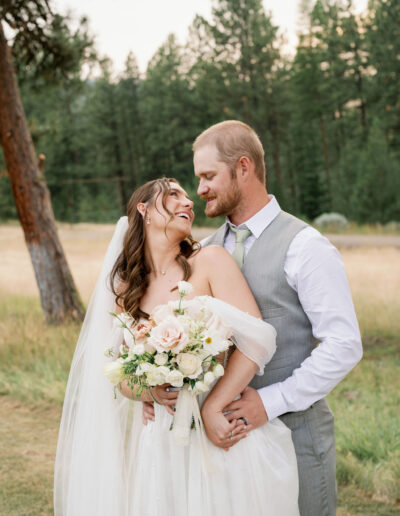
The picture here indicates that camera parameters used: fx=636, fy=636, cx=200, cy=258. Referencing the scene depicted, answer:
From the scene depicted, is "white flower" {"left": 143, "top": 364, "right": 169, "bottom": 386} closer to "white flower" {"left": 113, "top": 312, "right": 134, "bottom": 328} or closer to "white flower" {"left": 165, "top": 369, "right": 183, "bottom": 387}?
"white flower" {"left": 165, "top": 369, "right": 183, "bottom": 387}

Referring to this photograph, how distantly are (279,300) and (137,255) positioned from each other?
75 cm

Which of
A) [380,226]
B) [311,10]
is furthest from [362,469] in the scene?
[311,10]

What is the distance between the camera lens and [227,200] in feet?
9.54

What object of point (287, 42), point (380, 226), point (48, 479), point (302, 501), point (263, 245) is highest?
point (287, 42)

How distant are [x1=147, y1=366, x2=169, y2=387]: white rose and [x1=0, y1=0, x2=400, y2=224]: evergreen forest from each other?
24598 millimetres

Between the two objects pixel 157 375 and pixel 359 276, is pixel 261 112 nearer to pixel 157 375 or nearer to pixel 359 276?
Answer: pixel 359 276

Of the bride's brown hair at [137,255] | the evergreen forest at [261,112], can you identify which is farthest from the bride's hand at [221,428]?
the evergreen forest at [261,112]

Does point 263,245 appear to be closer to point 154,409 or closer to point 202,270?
point 202,270

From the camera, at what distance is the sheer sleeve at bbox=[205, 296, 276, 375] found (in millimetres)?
2578

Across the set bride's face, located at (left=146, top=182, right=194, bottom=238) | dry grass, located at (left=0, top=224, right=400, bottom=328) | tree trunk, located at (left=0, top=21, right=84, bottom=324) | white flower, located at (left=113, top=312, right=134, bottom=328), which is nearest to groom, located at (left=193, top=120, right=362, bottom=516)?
bride's face, located at (left=146, top=182, right=194, bottom=238)

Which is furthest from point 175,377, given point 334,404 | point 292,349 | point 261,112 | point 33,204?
point 261,112

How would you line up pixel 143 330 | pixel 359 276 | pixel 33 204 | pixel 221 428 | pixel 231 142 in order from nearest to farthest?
pixel 143 330
pixel 221 428
pixel 231 142
pixel 33 204
pixel 359 276

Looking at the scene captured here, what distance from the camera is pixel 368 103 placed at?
116 ft

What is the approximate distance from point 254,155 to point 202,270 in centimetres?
58
